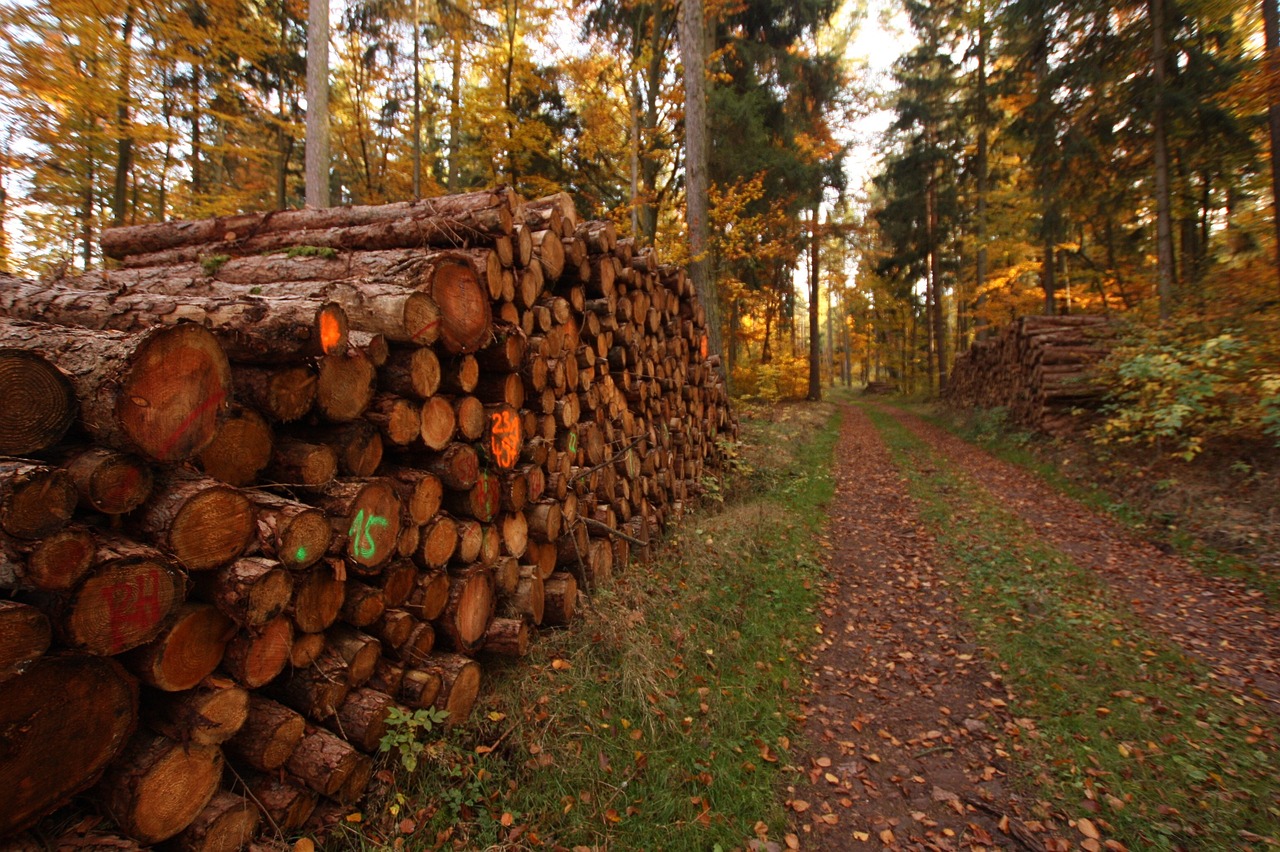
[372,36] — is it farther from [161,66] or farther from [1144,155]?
[1144,155]

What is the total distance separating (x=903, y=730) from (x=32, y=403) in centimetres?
473

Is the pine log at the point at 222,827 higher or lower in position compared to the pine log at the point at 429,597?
lower

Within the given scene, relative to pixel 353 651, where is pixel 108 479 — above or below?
above

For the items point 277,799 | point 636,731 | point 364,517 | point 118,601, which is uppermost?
point 364,517

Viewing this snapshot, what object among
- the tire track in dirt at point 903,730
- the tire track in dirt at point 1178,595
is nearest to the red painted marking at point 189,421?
the tire track in dirt at point 903,730

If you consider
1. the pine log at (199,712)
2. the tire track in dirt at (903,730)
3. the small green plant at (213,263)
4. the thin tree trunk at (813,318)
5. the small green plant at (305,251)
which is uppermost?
the thin tree trunk at (813,318)

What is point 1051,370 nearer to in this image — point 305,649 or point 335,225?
point 335,225

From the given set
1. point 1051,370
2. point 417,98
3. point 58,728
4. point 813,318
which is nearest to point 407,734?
point 58,728

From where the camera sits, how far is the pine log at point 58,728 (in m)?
1.70

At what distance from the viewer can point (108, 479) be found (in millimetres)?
1998

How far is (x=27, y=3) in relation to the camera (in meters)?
8.85

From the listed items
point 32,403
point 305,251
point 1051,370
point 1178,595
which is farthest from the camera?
point 1051,370

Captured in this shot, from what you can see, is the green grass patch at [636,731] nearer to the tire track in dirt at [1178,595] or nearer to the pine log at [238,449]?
the pine log at [238,449]

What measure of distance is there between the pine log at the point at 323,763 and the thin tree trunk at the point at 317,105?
1019 cm
